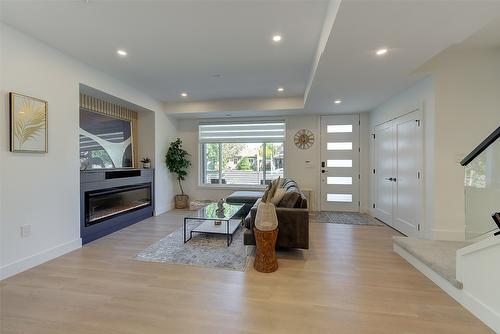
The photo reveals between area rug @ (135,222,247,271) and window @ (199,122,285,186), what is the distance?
2.61 meters

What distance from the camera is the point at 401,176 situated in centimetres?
385

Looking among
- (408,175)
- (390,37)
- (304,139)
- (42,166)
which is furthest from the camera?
(304,139)

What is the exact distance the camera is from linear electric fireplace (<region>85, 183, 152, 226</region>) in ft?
11.5

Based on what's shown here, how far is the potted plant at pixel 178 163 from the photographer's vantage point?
551 cm

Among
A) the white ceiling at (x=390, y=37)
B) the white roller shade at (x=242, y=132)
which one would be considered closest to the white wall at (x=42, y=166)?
the white roller shade at (x=242, y=132)

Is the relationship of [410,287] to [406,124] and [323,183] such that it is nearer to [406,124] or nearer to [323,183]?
[406,124]

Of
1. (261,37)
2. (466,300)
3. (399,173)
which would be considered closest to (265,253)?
(466,300)

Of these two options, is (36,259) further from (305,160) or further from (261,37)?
(305,160)

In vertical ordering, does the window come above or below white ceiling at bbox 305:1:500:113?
below

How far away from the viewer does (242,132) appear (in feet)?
19.6

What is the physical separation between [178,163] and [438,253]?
200 inches

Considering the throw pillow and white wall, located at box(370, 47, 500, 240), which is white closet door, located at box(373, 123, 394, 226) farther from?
the throw pillow

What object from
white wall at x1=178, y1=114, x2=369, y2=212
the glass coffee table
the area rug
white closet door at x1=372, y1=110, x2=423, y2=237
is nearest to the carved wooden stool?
the area rug

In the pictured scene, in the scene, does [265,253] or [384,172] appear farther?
[384,172]
